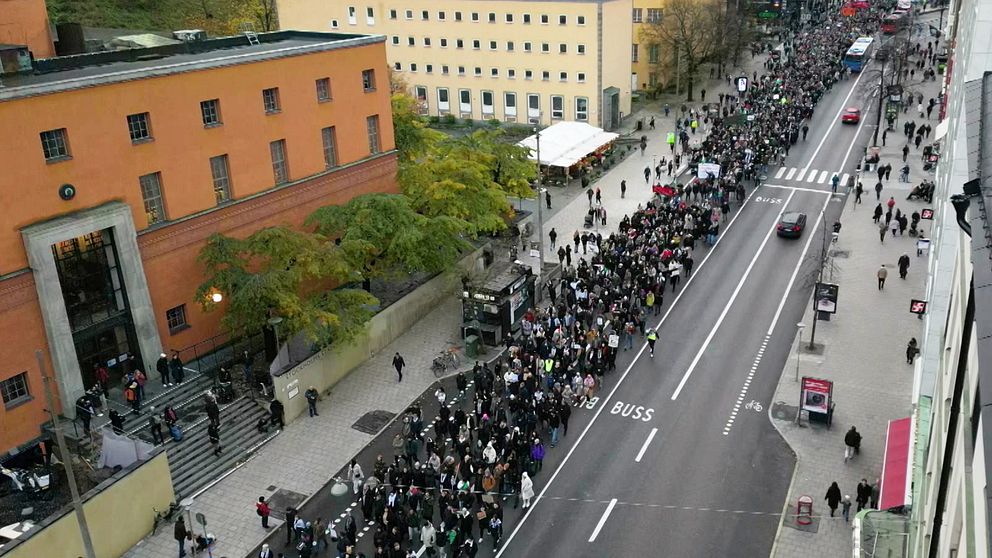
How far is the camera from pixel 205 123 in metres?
32.5

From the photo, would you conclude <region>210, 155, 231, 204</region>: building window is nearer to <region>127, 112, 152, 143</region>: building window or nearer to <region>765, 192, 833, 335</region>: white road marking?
<region>127, 112, 152, 143</region>: building window

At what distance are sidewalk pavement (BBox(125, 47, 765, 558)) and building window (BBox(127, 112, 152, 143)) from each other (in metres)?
11.7

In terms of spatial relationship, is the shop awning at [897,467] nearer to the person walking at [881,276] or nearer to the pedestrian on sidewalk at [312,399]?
the person walking at [881,276]

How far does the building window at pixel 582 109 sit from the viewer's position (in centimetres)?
6831

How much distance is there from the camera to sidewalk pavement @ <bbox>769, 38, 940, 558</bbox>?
24.3 metres

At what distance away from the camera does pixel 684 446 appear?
27906 mm

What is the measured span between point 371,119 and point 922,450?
27989 millimetres

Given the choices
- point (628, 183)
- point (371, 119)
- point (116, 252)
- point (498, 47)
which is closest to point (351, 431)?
point (116, 252)

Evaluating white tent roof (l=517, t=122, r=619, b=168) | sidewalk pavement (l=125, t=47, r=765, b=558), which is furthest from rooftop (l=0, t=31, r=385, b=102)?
white tent roof (l=517, t=122, r=619, b=168)

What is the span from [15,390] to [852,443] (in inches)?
1068

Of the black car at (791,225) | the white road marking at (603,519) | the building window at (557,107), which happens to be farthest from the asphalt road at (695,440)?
the building window at (557,107)

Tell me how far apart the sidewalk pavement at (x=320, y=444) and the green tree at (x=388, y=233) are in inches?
126

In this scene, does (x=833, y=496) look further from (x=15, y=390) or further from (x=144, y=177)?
(x=15, y=390)

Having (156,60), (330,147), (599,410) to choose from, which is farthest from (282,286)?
(599,410)
